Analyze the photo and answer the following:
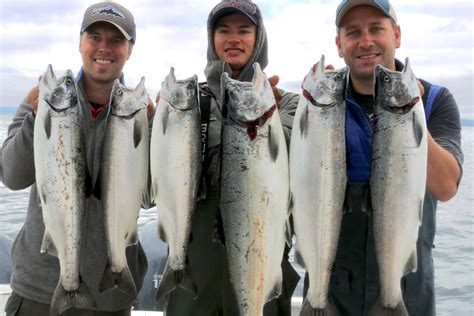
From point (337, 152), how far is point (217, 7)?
1.53 metres

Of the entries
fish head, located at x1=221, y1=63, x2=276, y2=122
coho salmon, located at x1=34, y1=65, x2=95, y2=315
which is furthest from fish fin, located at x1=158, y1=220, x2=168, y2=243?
fish head, located at x1=221, y1=63, x2=276, y2=122

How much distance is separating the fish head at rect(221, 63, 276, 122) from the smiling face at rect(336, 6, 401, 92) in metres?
0.79

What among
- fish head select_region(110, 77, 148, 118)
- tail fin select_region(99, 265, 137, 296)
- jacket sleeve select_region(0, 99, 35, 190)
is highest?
fish head select_region(110, 77, 148, 118)

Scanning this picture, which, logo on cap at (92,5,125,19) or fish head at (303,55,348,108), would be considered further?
logo on cap at (92,5,125,19)

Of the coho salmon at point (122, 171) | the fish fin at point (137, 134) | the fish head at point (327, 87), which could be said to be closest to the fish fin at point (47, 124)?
the coho salmon at point (122, 171)

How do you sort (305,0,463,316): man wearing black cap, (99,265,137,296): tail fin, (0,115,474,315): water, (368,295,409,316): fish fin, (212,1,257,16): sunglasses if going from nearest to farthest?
1. (368,295,409,316): fish fin
2. (99,265,137,296): tail fin
3. (305,0,463,316): man wearing black cap
4. (212,1,257,16): sunglasses
5. (0,115,474,315): water

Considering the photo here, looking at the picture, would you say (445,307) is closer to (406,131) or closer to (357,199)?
(357,199)

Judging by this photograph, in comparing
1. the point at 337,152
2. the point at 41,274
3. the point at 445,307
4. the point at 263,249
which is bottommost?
the point at 445,307

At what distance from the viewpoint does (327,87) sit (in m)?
3.09

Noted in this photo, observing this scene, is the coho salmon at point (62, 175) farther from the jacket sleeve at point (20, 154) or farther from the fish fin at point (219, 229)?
the fish fin at point (219, 229)

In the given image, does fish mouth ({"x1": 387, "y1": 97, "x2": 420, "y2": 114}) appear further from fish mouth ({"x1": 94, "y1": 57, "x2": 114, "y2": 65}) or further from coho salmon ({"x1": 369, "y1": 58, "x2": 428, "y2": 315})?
fish mouth ({"x1": 94, "y1": 57, "x2": 114, "y2": 65})

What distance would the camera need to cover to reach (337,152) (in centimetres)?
309

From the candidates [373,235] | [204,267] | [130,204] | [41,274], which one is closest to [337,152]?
[373,235]

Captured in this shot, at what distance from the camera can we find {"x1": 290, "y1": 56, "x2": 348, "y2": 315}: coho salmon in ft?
10.1
